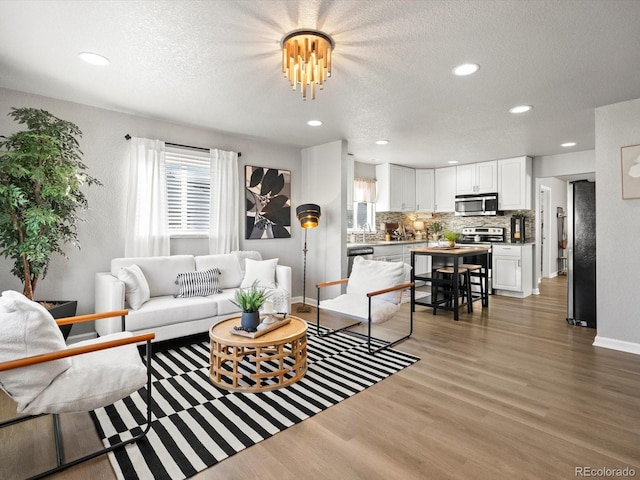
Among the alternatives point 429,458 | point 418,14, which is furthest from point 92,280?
point 418,14

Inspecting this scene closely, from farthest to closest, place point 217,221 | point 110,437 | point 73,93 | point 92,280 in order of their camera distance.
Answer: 1. point 217,221
2. point 92,280
3. point 73,93
4. point 110,437

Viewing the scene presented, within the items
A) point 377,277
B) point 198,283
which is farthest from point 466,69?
point 198,283

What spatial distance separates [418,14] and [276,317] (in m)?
2.42

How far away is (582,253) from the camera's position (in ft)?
13.9

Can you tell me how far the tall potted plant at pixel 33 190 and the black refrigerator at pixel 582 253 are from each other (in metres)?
5.63

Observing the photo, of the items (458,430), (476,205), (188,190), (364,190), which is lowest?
(458,430)

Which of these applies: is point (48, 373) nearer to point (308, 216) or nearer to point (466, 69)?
point (466, 69)

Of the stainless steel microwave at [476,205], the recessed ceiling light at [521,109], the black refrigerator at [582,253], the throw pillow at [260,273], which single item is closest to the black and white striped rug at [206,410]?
the throw pillow at [260,273]

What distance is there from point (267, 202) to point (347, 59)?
2916 millimetres

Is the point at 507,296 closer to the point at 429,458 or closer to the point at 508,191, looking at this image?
the point at 508,191

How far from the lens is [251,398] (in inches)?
95.4

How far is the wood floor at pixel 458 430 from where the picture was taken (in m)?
1.74

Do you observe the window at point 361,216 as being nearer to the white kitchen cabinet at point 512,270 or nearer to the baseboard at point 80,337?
the white kitchen cabinet at point 512,270

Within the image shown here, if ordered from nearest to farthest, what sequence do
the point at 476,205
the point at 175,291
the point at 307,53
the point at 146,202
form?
1. the point at 307,53
2. the point at 175,291
3. the point at 146,202
4. the point at 476,205
